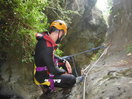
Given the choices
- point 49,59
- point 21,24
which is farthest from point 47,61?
A: point 21,24

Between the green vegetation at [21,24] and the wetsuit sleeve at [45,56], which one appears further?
the green vegetation at [21,24]

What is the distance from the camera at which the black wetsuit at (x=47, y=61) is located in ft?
13.7

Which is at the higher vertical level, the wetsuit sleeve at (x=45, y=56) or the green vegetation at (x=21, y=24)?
the green vegetation at (x=21, y=24)

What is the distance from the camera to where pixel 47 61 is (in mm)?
4168

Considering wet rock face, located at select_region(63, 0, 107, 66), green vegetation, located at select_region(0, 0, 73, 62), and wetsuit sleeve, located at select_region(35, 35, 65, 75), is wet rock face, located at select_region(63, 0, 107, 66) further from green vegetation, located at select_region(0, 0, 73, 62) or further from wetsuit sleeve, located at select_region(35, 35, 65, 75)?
wetsuit sleeve, located at select_region(35, 35, 65, 75)

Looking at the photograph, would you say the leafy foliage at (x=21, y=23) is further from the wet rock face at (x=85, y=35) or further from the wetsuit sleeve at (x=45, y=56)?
the wet rock face at (x=85, y=35)

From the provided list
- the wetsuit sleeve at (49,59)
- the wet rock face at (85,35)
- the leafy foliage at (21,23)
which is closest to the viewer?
the wetsuit sleeve at (49,59)

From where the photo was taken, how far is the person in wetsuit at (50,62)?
13.8 feet

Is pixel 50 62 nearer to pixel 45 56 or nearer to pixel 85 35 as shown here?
pixel 45 56

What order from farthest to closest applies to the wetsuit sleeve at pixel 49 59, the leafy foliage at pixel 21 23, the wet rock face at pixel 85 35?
the wet rock face at pixel 85 35, the leafy foliage at pixel 21 23, the wetsuit sleeve at pixel 49 59

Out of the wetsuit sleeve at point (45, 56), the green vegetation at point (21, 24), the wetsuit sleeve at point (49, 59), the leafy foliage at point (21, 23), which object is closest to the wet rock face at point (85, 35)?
the green vegetation at point (21, 24)

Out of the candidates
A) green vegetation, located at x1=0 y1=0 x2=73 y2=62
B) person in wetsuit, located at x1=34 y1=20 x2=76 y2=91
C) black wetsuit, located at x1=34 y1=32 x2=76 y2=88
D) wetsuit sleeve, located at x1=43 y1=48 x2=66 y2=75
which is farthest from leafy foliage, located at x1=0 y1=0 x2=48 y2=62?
wetsuit sleeve, located at x1=43 y1=48 x2=66 y2=75

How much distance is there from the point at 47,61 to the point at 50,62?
82mm

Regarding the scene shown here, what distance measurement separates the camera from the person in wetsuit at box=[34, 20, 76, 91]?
13.8ft
